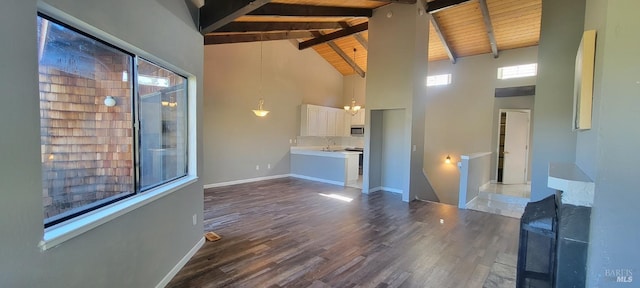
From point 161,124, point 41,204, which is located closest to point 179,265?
point 161,124

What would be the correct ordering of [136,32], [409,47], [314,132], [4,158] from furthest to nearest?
[314,132] → [409,47] → [136,32] → [4,158]

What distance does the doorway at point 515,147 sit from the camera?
7.77 metres

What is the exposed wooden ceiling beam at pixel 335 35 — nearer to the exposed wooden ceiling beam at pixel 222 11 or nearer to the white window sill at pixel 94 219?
the exposed wooden ceiling beam at pixel 222 11

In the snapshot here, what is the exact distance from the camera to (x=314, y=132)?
8.77m

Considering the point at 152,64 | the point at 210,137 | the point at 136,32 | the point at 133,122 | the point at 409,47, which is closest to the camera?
the point at 136,32

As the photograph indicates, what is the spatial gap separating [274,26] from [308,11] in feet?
2.71

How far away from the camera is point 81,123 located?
5.83ft

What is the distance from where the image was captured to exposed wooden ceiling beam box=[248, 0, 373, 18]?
4532 millimetres

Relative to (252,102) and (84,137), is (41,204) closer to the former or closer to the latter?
(84,137)

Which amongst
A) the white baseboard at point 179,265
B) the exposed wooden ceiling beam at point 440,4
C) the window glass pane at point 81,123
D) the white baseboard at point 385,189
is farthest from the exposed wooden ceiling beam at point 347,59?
the window glass pane at point 81,123

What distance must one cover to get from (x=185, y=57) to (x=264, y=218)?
8.79ft

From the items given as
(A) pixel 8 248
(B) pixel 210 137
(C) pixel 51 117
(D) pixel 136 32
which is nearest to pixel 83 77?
(C) pixel 51 117

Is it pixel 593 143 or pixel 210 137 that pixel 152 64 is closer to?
pixel 593 143

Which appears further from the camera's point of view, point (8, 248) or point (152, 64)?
point (152, 64)
